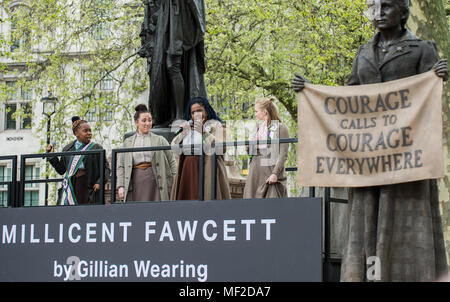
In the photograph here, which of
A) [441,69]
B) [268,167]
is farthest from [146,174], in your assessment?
[441,69]

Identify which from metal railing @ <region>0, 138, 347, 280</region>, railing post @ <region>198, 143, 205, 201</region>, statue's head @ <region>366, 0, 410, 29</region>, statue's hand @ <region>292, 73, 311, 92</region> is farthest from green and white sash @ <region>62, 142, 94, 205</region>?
statue's head @ <region>366, 0, 410, 29</region>

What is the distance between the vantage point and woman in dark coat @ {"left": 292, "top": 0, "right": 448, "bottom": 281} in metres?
7.54

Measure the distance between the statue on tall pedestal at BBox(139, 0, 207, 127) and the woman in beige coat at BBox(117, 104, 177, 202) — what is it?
137 centimetres

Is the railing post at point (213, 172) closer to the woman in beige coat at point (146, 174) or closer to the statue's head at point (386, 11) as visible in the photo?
the woman in beige coat at point (146, 174)

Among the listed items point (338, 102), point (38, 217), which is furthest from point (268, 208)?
point (38, 217)

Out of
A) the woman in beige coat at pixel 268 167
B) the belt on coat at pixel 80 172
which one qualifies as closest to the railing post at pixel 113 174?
the belt on coat at pixel 80 172

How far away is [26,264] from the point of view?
9852mm

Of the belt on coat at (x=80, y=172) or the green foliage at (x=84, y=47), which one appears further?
the green foliage at (x=84, y=47)

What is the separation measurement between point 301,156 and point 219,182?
1.13 meters

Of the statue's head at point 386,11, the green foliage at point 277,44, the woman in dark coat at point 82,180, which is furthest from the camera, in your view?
the green foliage at point 277,44

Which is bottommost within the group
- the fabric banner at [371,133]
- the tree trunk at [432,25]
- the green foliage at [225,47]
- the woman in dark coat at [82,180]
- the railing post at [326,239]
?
the railing post at [326,239]

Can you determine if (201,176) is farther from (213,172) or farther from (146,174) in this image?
(146,174)

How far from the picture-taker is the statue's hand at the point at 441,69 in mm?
7625

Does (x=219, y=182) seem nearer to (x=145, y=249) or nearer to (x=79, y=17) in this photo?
(x=145, y=249)
